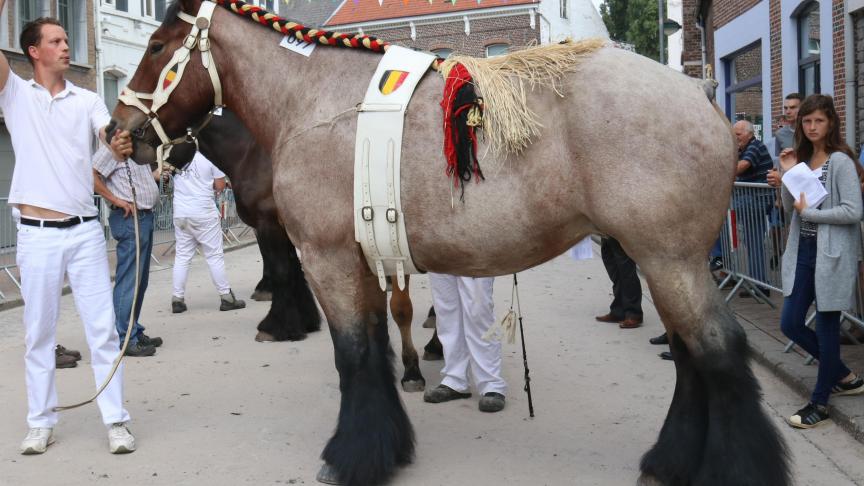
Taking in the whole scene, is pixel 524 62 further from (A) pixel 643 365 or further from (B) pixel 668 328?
(A) pixel 643 365

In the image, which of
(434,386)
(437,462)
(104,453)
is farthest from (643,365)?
(104,453)

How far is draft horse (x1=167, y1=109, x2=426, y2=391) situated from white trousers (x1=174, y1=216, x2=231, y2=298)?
172 centimetres

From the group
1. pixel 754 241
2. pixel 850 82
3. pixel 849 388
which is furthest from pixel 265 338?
pixel 850 82

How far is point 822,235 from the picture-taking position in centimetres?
481

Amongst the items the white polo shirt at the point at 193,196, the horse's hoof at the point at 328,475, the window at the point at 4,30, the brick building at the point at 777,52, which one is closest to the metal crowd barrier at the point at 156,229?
the white polo shirt at the point at 193,196

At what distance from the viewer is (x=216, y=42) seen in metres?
4.20

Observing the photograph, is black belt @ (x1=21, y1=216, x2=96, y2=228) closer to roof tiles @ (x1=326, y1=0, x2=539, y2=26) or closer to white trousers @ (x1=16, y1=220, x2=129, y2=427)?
white trousers @ (x1=16, y1=220, x2=129, y2=427)

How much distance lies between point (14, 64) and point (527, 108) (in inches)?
778

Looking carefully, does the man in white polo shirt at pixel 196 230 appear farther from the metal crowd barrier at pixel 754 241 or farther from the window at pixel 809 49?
the window at pixel 809 49

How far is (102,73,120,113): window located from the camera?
24.1 metres

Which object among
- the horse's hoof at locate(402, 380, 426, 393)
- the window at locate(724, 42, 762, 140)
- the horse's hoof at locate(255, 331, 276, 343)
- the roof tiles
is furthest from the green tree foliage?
the horse's hoof at locate(402, 380, 426, 393)

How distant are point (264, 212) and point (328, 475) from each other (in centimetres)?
414

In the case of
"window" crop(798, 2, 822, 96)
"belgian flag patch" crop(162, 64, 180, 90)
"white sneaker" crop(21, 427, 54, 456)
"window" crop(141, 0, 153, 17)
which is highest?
"window" crop(141, 0, 153, 17)

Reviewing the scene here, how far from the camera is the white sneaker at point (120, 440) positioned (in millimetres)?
4527
